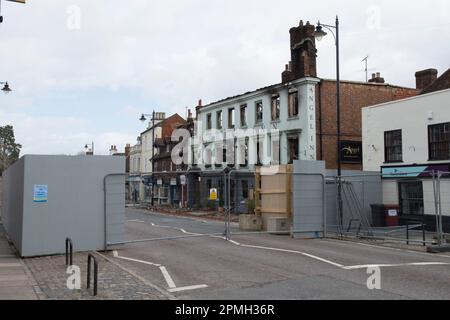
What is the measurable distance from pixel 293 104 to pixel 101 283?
2531cm

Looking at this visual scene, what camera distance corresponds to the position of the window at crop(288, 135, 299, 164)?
107ft

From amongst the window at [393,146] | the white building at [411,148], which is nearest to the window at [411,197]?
the white building at [411,148]

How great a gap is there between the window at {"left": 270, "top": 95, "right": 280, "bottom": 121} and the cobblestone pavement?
24.0m

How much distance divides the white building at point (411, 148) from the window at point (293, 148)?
7.65 metres

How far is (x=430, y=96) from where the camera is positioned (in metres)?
21.6

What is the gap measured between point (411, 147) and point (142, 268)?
16.0 metres

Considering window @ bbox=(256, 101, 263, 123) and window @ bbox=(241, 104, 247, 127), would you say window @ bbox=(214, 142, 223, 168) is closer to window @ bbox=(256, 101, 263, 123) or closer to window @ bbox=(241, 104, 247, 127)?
window @ bbox=(241, 104, 247, 127)

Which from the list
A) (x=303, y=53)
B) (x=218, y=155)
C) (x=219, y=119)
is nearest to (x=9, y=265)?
(x=303, y=53)

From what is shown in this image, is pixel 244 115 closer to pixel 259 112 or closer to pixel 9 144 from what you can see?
pixel 259 112

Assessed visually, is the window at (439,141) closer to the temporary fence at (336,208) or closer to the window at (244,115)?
the temporary fence at (336,208)

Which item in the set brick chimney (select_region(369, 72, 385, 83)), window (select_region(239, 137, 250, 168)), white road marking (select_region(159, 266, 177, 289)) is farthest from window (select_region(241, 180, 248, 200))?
white road marking (select_region(159, 266, 177, 289))

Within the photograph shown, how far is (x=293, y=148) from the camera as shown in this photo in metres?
33.0
